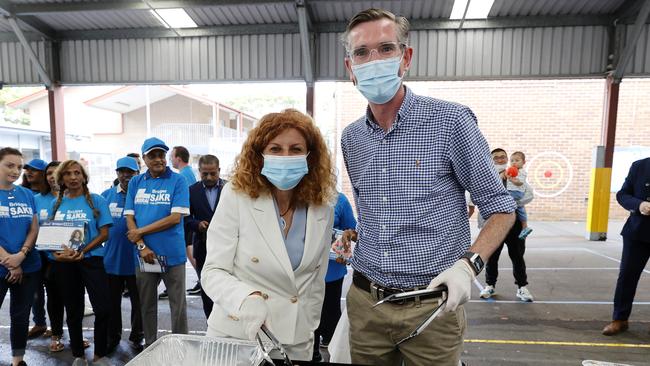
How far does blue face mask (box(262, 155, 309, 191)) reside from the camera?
1.48m

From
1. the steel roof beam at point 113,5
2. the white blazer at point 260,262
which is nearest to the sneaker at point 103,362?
the white blazer at point 260,262

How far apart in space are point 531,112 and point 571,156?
5.78 ft

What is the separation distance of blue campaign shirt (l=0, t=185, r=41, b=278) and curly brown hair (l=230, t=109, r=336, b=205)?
2.48 metres

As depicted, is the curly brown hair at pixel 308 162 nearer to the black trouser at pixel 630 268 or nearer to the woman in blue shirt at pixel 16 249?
the woman in blue shirt at pixel 16 249

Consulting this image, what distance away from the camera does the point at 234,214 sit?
1434 millimetres

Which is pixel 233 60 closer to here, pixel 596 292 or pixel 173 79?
pixel 173 79

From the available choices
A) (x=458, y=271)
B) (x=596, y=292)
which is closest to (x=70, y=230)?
(x=458, y=271)

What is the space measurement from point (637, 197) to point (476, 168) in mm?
3169

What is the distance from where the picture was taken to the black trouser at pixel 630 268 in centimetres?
346

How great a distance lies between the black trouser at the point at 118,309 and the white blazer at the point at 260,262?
2445 millimetres

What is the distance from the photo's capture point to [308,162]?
1650 millimetres

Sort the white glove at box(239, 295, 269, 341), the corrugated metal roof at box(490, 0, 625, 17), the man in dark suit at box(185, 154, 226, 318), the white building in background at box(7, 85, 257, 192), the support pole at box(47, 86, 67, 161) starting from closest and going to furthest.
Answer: the white glove at box(239, 295, 269, 341)
the man in dark suit at box(185, 154, 226, 318)
the corrugated metal roof at box(490, 0, 625, 17)
the support pole at box(47, 86, 67, 161)
the white building in background at box(7, 85, 257, 192)

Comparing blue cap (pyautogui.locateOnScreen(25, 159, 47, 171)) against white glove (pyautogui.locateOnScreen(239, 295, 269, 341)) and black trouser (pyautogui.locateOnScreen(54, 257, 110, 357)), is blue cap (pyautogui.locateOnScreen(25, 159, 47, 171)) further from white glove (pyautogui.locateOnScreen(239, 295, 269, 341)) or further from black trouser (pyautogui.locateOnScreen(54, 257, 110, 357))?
white glove (pyautogui.locateOnScreen(239, 295, 269, 341))

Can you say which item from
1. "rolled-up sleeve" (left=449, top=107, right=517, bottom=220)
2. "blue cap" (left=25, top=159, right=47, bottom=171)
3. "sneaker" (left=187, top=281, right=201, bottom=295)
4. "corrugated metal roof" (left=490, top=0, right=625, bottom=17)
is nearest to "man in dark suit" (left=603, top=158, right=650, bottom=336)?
"rolled-up sleeve" (left=449, top=107, right=517, bottom=220)
